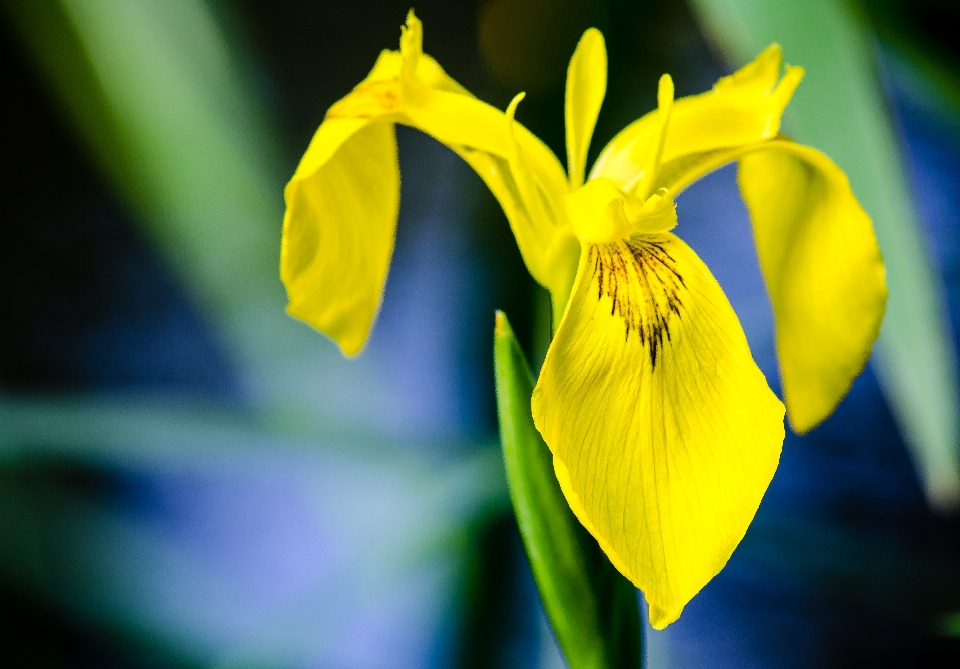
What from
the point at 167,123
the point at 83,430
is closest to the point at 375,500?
the point at 83,430

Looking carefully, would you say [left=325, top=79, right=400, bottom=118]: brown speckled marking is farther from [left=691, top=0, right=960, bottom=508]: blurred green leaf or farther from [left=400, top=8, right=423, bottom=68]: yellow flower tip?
[left=691, top=0, right=960, bottom=508]: blurred green leaf

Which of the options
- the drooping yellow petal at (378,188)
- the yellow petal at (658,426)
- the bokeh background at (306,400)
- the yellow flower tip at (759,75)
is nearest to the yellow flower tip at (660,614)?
the yellow petal at (658,426)

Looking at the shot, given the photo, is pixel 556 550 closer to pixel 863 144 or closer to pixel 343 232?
pixel 343 232

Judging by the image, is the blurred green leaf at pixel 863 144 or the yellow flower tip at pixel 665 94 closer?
the yellow flower tip at pixel 665 94

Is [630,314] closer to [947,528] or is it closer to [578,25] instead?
[578,25]

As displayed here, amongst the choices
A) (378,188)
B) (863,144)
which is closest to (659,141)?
(378,188)

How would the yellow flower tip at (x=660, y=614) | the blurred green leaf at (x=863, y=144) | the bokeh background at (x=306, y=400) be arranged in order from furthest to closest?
the bokeh background at (x=306, y=400), the blurred green leaf at (x=863, y=144), the yellow flower tip at (x=660, y=614)

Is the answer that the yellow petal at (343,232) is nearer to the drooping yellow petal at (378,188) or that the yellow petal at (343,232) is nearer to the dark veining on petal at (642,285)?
the drooping yellow petal at (378,188)
